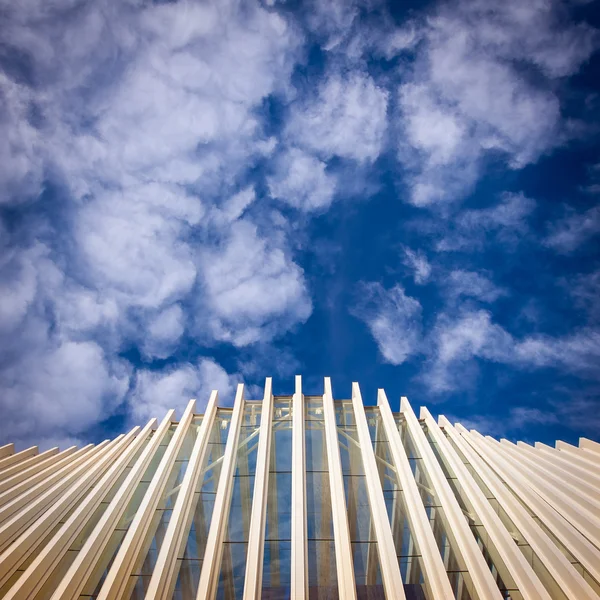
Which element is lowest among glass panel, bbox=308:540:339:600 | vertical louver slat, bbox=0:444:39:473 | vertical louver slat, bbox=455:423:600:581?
glass panel, bbox=308:540:339:600

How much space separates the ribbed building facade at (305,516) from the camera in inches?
371

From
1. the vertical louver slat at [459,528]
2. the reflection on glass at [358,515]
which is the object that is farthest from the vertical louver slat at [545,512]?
the reflection on glass at [358,515]

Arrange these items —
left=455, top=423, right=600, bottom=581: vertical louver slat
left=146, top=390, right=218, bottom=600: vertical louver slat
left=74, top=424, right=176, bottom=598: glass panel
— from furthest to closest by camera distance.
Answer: left=455, top=423, right=600, bottom=581: vertical louver slat, left=74, top=424, right=176, bottom=598: glass panel, left=146, top=390, right=218, bottom=600: vertical louver slat

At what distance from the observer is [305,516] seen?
11188mm

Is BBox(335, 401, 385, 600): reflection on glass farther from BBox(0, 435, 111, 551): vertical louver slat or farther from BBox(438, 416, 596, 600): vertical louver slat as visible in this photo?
BBox(0, 435, 111, 551): vertical louver slat

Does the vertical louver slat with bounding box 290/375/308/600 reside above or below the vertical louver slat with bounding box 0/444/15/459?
below

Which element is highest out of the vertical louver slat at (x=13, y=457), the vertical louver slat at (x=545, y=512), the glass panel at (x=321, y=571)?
the vertical louver slat at (x=13, y=457)

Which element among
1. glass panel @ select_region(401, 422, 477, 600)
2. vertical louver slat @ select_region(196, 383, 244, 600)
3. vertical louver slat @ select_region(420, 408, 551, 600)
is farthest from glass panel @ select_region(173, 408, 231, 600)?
vertical louver slat @ select_region(420, 408, 551, 600)

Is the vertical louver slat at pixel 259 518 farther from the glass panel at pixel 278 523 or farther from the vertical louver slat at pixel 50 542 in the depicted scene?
the vertical louver slat at pixel 50 542

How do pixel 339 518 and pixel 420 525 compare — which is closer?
pixel 420 525

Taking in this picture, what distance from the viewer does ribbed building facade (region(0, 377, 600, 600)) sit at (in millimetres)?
9414

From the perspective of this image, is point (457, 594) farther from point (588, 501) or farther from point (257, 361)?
point (257, 361)

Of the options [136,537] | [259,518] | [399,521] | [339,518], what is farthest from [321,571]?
[136,537]

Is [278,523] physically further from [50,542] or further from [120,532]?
[50,542]
